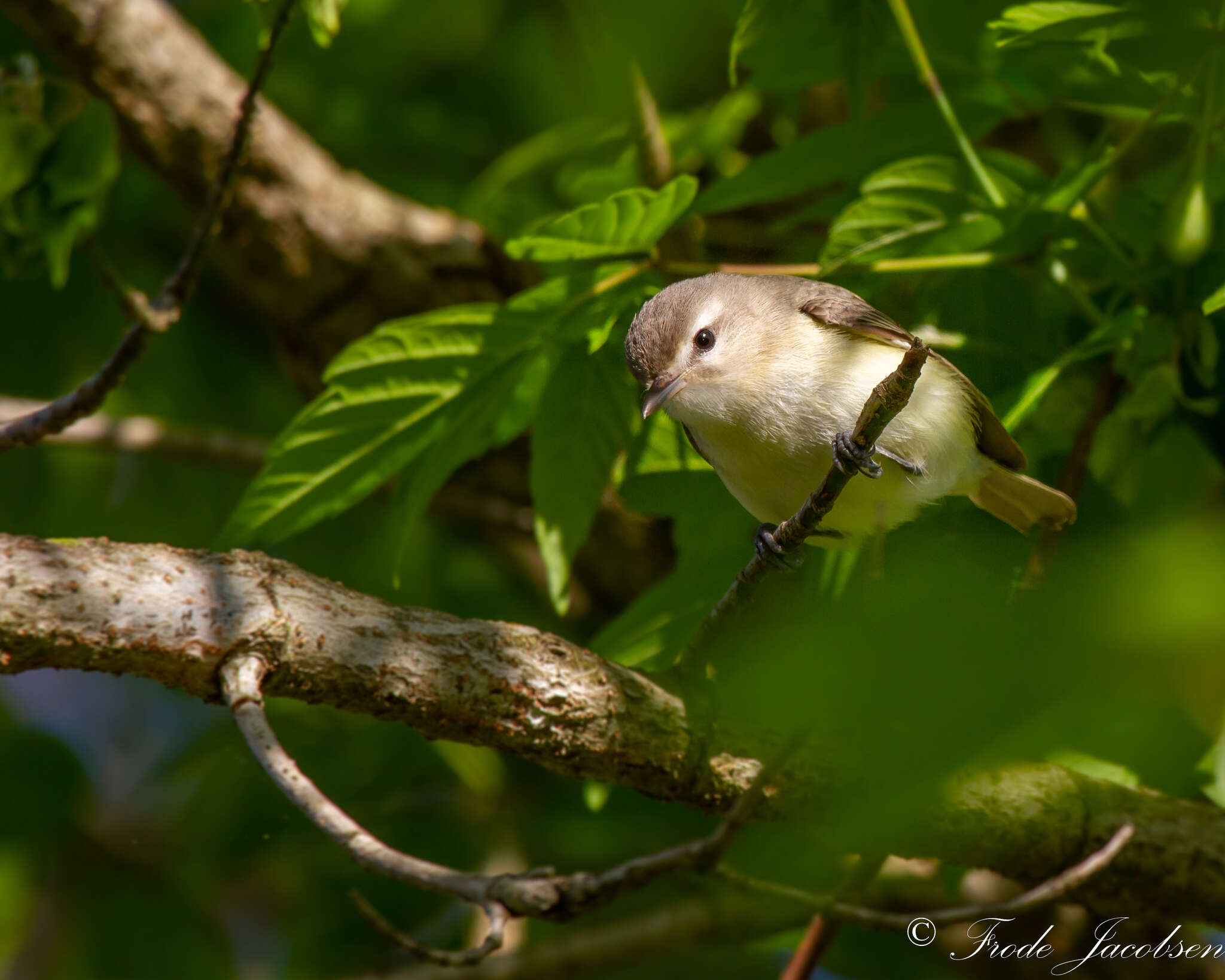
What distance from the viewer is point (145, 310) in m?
2.65

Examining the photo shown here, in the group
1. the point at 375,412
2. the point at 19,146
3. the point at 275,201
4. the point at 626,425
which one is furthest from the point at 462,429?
the point at 275,201

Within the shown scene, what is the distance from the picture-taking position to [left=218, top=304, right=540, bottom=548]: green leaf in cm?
254

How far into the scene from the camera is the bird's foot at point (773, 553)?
2.19m

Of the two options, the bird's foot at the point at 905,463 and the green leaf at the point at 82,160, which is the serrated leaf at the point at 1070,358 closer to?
the bird's foot at the point at 905,463

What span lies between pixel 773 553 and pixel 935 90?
1143mm

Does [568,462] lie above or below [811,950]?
above

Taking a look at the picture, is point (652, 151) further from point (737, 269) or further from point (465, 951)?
point (465, 951)

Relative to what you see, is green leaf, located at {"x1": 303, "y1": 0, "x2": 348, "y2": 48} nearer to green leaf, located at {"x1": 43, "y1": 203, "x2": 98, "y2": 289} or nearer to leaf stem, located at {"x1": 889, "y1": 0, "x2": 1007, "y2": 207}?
green leaf, located at {"x1": 43, "y1": 203, "x2": 98, "y2": 289}

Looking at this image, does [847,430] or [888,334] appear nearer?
[847,430]

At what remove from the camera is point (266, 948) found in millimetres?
6016

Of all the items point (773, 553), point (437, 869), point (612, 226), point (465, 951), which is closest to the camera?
point (437, 869)

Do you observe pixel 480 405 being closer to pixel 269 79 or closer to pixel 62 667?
pixel 62 667

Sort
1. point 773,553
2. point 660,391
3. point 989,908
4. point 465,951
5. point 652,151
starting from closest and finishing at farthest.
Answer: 1. point 465,951
2. point 989,908
3. point 773,553
4. point 660,391
5. point 652,151

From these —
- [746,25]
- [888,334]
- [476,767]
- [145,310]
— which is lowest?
[476,767]
